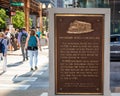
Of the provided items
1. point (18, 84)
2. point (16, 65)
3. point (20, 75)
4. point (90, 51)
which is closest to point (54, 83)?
point (90, 51)

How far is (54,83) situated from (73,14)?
131 cm

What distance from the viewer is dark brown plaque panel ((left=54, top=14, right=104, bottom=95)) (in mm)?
7582

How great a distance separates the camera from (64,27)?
7.60m

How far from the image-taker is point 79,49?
7586 mm

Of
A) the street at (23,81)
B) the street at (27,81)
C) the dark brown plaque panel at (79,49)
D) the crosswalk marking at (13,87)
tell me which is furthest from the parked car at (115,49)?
the dark brown plaque panel at (79,49)

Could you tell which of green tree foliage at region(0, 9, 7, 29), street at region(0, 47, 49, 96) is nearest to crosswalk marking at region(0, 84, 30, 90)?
street at region(0, 47, 49, 96)

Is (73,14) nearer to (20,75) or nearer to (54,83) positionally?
(54,83)

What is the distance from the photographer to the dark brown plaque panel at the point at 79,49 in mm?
7582

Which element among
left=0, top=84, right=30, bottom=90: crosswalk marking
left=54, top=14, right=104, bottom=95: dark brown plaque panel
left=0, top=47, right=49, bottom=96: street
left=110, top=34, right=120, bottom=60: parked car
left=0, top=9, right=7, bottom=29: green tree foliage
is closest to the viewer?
left=54, top=14, right=104, bottom=95: dark brown plaque panel

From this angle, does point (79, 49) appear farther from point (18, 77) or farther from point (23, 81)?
point (18, 77)

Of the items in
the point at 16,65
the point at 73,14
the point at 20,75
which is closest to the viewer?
the point at 73,14

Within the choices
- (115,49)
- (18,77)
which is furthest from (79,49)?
(115,49)

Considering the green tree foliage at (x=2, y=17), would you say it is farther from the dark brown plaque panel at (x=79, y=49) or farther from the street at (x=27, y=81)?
the dark brown plaque panel at (x=79, y=49)

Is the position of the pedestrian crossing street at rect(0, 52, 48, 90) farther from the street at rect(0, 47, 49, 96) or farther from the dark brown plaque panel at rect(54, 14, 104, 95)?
the dark brown plaque panel at rect(54, 14, 104, 95)
